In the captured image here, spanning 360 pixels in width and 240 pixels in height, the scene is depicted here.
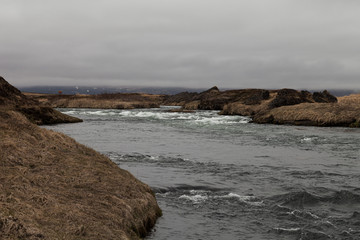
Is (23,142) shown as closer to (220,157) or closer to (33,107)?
(220,157)

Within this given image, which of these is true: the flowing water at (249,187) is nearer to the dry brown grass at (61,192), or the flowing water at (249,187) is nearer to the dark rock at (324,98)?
the dry brown grass at (61,192)

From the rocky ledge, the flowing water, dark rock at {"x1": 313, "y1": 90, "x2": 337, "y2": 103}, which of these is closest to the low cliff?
the rocky ledge

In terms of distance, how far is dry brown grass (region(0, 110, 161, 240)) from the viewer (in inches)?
275

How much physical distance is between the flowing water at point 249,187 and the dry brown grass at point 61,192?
1081 mm

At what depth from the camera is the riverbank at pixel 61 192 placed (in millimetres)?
6980

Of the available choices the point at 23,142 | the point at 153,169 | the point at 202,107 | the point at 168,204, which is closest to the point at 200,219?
the point at 168,204

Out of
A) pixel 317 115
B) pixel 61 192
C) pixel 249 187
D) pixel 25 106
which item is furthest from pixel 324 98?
pixel 61 192

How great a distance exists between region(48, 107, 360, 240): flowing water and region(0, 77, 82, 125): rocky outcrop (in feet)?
45.2

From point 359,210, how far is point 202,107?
274 feet

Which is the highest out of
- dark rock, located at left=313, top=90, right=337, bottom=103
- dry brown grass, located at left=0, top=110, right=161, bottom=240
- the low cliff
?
dark rock, located at left=313, top=90, right=337, bottom=103

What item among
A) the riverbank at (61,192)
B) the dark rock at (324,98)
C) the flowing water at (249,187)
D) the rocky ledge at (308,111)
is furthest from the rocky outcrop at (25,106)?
the dark rock at (324,98)

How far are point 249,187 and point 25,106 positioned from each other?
3035 centimetres

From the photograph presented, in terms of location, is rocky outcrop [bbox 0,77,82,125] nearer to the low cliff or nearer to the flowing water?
the flowing water

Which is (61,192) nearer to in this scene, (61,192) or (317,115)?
(61,192)
